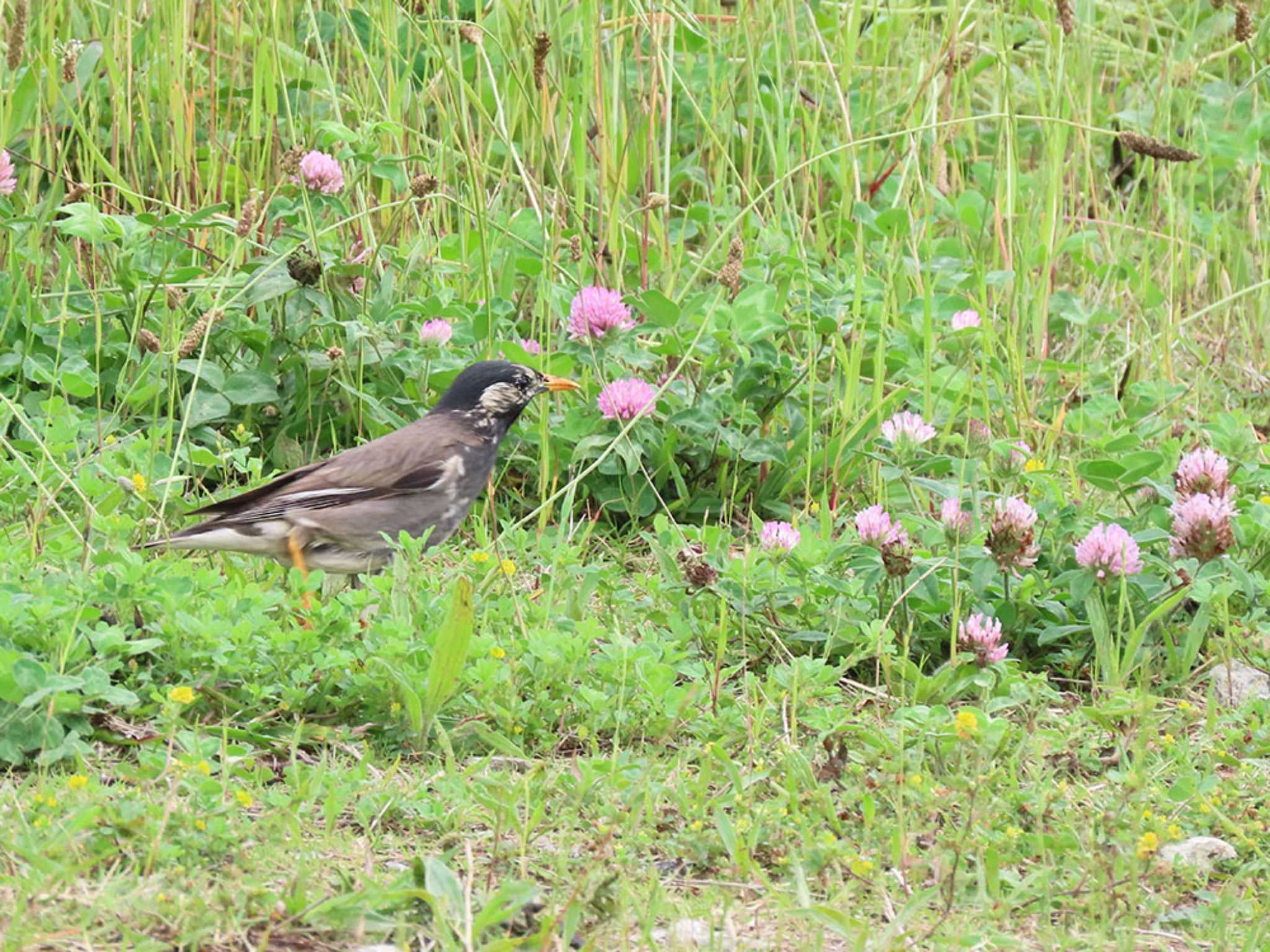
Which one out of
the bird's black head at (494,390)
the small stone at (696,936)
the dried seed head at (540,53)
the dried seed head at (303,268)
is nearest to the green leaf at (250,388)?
the dried seed head at (303,268)

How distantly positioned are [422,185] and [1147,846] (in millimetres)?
2763

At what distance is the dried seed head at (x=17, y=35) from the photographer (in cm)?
458

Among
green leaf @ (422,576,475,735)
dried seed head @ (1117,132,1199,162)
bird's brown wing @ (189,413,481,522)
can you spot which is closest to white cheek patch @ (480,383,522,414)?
bird's brown wing @ (189,413,481,522)

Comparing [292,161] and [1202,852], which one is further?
[292,161]

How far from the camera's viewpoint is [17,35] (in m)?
4.68

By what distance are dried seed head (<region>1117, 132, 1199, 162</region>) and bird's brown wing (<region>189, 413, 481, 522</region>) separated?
2.02 m

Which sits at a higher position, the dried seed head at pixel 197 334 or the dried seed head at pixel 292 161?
the dried seed head at pixel 292 161

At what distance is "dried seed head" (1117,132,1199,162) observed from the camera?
182 inches

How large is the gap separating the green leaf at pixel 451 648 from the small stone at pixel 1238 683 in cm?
192

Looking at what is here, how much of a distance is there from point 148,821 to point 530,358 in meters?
2.80

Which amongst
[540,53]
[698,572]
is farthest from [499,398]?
[698,572]

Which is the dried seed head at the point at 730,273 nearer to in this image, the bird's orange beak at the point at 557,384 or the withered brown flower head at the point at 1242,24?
the bird's orange beak at the point at 557,384

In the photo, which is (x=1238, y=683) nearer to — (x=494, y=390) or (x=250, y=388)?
(x=494, y=390)

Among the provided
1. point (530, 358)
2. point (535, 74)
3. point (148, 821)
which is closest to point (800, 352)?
point (530, 358)
